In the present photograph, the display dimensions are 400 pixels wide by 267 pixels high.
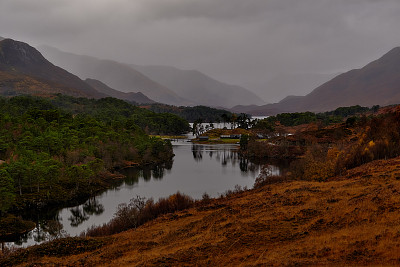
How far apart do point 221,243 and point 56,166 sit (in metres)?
41.7

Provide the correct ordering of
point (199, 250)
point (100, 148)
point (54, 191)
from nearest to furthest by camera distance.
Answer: point (199, 250) → point (54, 191) → point (100, 148)

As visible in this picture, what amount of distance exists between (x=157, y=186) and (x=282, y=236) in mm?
44418

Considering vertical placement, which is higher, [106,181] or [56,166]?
[56,166]

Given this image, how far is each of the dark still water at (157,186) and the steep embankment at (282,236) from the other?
13501 mm

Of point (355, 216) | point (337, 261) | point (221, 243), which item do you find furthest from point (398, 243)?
point (221, 243)

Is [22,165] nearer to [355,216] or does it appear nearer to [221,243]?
[221,243]

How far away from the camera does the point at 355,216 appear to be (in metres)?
20.5

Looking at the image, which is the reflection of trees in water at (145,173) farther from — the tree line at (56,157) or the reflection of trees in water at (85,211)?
the reflection of trees in water at (85,211)

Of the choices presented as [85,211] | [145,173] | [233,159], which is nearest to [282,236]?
[85,211]

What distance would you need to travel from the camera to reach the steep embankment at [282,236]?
15.3 m

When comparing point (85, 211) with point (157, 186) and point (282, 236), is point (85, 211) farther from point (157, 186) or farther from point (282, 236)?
point (282, 236)

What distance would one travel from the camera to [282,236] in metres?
19.7

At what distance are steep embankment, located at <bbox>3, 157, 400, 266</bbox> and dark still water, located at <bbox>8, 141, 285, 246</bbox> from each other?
1350 cm

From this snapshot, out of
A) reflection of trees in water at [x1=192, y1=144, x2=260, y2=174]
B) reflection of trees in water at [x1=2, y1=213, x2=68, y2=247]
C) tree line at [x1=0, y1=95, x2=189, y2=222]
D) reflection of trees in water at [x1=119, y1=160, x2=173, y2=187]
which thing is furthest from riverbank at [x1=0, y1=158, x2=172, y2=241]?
reflection of trees in water at [x1=192, y1=144, x2=260, y2=174]
